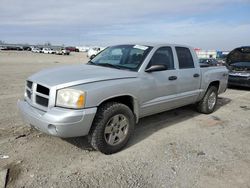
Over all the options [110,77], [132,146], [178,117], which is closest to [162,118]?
[178,117]

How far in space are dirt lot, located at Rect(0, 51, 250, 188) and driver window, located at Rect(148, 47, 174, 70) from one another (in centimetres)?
133

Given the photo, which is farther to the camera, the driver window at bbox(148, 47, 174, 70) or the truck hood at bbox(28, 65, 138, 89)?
the driver window at bbox(148, 47, 174, 70)

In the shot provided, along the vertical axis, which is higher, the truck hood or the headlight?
the truck hood

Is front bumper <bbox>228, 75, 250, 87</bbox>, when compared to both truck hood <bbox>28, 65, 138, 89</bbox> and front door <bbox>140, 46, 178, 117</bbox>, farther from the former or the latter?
truck hood <bbox>28, 65, 138, 89</bbox>

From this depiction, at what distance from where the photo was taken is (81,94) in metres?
3.40

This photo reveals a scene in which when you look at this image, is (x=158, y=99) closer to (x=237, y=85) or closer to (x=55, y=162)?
(x=55, y=162)

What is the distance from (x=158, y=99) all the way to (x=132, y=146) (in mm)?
990

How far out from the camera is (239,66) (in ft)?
33.9

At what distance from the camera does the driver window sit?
461 cm

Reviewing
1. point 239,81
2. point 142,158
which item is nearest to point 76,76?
point 142,158

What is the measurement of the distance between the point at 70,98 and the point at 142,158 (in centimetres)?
142

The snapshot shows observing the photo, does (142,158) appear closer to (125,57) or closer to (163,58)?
(125,57)

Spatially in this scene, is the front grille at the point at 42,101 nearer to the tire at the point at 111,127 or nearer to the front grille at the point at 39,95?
the front grille at the point at 39,95

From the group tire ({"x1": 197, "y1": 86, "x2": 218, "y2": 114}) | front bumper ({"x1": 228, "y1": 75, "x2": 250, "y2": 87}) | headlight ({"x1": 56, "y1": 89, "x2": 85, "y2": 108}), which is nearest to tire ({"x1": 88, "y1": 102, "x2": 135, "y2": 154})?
headlight ({"x1": 56, "y1": 89, "x2": 85, "y2": 108})
